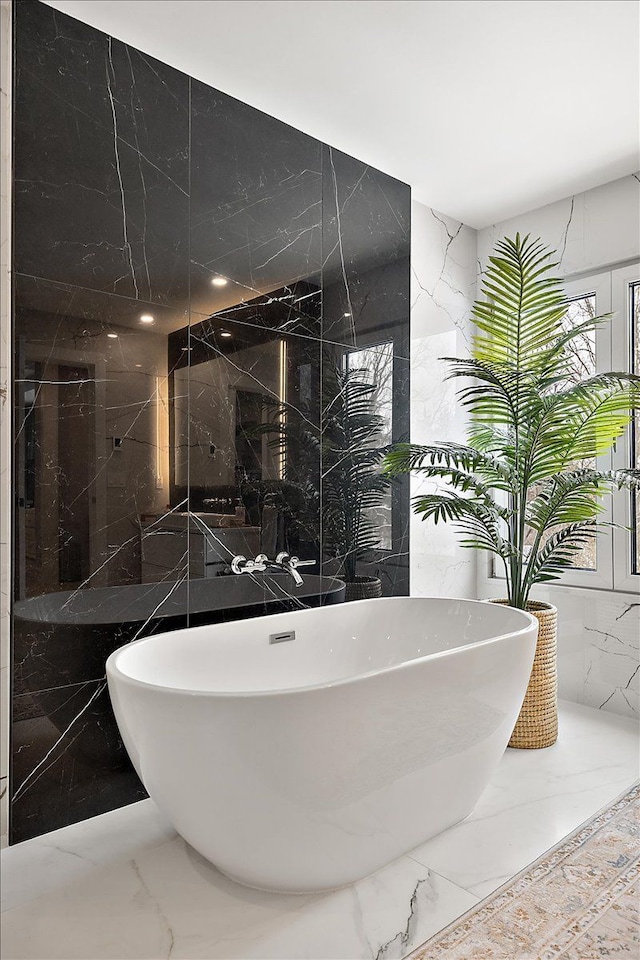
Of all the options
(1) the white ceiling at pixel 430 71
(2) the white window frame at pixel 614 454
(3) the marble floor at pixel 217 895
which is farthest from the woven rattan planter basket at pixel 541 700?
(1) the white ceiling at pixel 430 71

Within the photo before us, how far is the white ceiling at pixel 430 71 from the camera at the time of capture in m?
2.20

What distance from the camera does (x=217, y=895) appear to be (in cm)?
178

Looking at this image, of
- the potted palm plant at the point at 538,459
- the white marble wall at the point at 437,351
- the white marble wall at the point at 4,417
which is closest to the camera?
the white marble wall at the point at 4,417

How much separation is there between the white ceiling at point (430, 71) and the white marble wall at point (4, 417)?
0.42 meters

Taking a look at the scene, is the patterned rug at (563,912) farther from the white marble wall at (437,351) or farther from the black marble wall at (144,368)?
the white marble wall at (437,351)

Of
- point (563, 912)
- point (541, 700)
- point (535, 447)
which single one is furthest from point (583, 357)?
point (563, 912)

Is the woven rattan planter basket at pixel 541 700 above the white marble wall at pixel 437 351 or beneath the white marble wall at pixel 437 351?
beneath

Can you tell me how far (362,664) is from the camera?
9.02 feet

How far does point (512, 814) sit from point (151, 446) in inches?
69.7

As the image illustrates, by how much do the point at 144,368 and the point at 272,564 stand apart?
92 centimetres

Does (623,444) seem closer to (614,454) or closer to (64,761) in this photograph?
(614,454)

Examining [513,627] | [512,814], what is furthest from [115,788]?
[513,627]

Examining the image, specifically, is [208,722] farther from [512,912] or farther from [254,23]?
[254,23]

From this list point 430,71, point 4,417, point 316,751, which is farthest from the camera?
point 430,71
